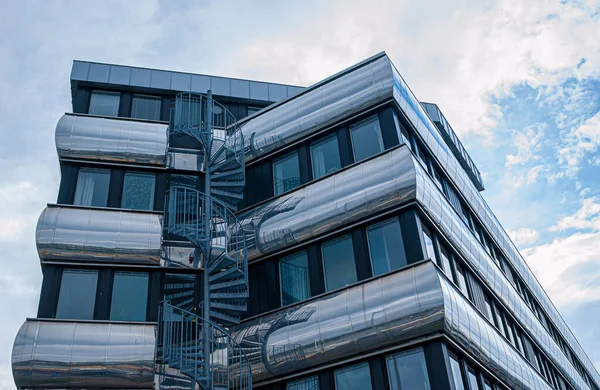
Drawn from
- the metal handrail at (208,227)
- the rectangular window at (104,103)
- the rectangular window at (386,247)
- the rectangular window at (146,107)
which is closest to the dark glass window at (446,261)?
the rectangular window at (386,247)

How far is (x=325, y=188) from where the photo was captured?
1997 centimetres

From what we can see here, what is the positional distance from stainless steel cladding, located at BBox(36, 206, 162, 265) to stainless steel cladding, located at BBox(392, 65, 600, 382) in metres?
8.77

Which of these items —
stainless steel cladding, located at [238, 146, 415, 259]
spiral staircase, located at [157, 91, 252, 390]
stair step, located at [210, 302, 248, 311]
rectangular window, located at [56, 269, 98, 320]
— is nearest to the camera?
spiral staircase, located at [157, 91, 252, 390]

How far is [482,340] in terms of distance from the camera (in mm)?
18688

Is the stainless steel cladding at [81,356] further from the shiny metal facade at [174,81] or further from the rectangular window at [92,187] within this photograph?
the shiny metal facade at [174,81]

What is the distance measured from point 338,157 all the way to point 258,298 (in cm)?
499

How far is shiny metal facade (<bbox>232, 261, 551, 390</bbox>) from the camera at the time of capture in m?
16.7

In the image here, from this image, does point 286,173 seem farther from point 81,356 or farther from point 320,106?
point 81,356

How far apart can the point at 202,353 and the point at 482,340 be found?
7750 millimetres

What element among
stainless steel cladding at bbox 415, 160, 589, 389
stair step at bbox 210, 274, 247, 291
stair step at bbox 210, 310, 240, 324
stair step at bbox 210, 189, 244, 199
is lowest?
stair step at bbox 210, 310, 240, 324

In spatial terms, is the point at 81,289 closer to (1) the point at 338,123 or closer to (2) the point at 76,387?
(2) the point at 76,387

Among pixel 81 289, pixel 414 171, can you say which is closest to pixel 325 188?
pixel 414 171

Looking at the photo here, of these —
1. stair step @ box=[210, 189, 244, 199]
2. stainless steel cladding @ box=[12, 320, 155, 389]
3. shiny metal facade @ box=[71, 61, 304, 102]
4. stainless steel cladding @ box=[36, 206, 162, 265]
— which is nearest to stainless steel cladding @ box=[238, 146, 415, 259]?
stair step @ box=[210, 189, 244, 199]

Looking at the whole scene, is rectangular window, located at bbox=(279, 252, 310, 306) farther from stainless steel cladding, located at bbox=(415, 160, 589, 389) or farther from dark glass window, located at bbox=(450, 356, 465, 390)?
dark glass window, located at bbox=(450, 356, 465, 390)
